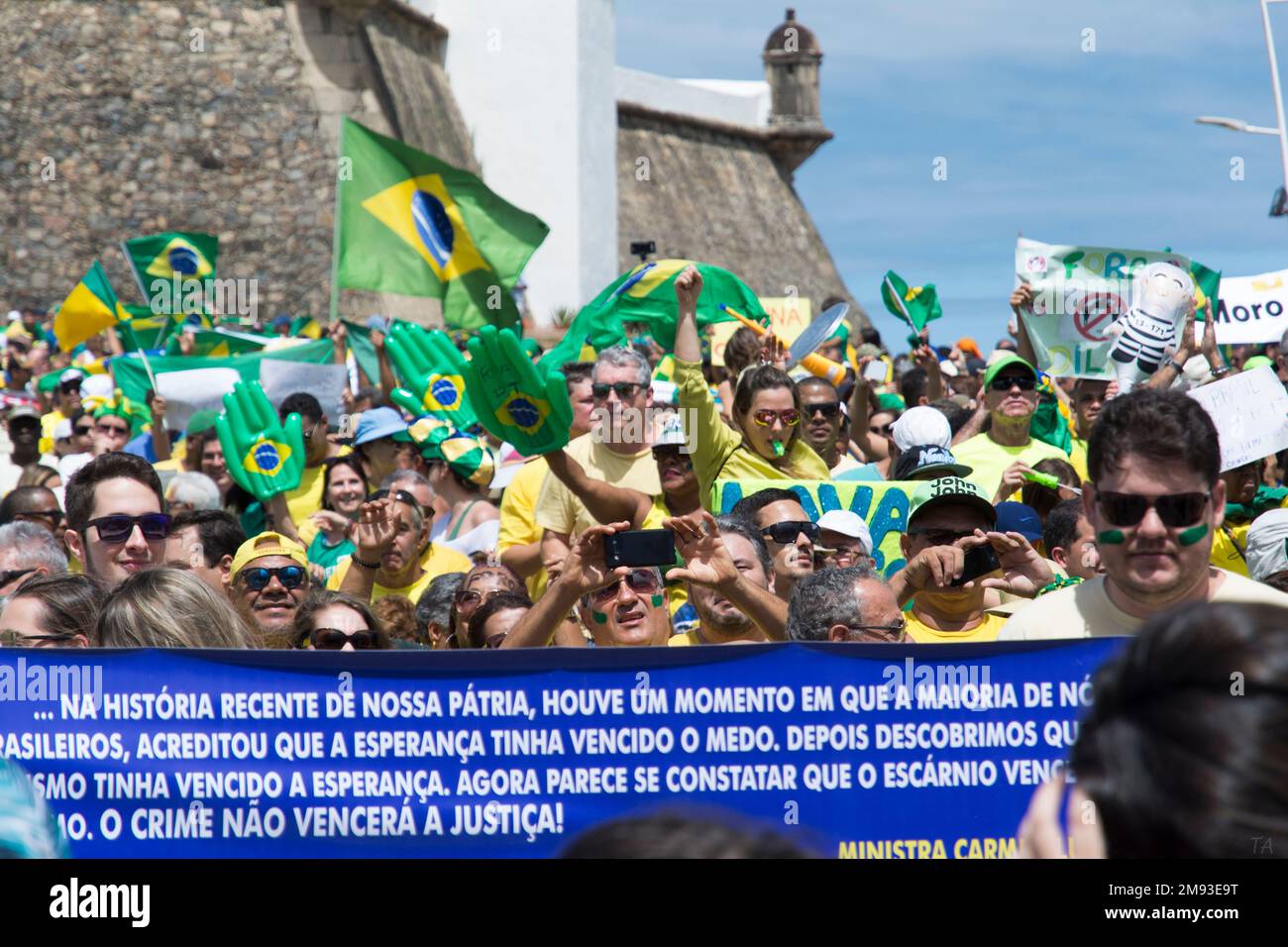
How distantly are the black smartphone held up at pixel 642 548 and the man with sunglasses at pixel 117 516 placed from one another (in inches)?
81.6

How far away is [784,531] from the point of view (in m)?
5.54

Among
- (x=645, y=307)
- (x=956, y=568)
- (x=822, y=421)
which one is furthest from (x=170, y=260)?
(x=956, y=568)

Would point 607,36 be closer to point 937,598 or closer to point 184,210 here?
point 184,210

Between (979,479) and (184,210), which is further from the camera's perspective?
(184,210)

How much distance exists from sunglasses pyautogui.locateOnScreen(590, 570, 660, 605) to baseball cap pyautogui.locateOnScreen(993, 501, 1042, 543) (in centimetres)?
143

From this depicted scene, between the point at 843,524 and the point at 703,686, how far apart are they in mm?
2067

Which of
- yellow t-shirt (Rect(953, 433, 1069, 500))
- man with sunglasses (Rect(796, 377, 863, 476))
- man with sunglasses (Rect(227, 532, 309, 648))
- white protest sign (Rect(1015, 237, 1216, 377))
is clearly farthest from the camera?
white protest sign (Rect(1015, 237, 1216, 377))

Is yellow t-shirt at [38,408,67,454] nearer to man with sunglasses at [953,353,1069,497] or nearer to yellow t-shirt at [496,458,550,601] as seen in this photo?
yellow t-shirt at [496,458,550,601]

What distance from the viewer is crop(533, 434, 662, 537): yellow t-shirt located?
6.10 metres

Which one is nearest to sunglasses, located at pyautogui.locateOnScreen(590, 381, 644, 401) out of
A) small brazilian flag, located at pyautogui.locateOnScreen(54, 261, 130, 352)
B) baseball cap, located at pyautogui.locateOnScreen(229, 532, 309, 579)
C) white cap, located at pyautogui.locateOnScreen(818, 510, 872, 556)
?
white cap, located at pyautogui.locateOnScreen(818, 510, 872, 556)

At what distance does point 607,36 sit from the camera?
3325cm

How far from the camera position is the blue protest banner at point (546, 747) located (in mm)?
3695

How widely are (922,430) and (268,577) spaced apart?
290cm
